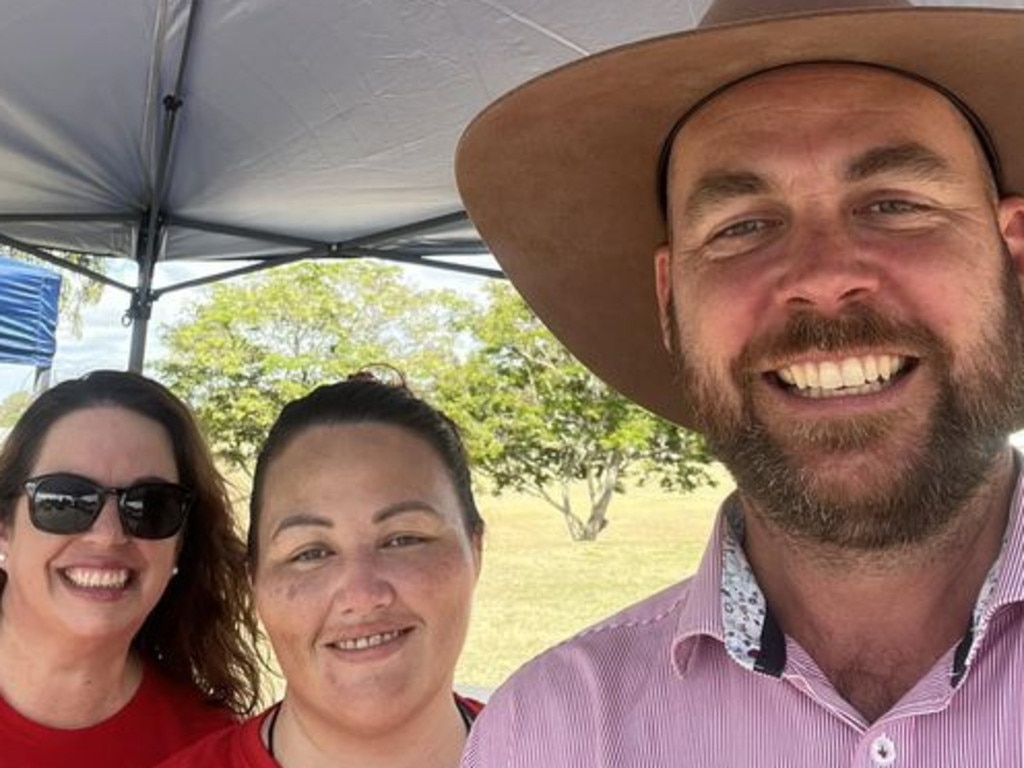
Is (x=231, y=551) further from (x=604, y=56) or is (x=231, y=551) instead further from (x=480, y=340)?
(x=480, y=340)

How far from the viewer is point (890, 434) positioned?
43.3 inches

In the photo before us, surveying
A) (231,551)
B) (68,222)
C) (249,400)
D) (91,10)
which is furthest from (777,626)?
(249,400)

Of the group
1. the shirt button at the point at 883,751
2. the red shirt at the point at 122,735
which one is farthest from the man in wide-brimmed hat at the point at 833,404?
the red shirt at the point at 122,735

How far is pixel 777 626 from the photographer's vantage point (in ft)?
3.81

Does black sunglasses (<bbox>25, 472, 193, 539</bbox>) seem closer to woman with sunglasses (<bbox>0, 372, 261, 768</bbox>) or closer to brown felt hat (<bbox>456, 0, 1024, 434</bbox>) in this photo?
woman with sunglasses (<bbox>0, 372, 261, 768</bbox>)

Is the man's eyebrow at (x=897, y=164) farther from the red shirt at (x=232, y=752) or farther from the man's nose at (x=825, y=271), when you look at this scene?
the red shirt at (x=232, y=752)

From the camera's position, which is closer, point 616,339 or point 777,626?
point 777,626

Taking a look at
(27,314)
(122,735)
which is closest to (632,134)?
(122,735)

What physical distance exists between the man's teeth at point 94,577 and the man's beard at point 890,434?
1.33 metres

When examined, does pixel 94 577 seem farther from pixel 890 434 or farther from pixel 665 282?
pixel 890 434

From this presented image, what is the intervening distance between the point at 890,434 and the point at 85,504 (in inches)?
57.9

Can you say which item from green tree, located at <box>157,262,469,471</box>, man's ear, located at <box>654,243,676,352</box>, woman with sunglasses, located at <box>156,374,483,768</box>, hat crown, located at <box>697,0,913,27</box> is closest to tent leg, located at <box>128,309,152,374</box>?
woman with sunglasses, located at <box>156,374,483,768</box>

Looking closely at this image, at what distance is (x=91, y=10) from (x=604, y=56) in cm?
191

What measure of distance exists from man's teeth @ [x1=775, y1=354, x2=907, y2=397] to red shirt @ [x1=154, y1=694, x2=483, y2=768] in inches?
39.8
